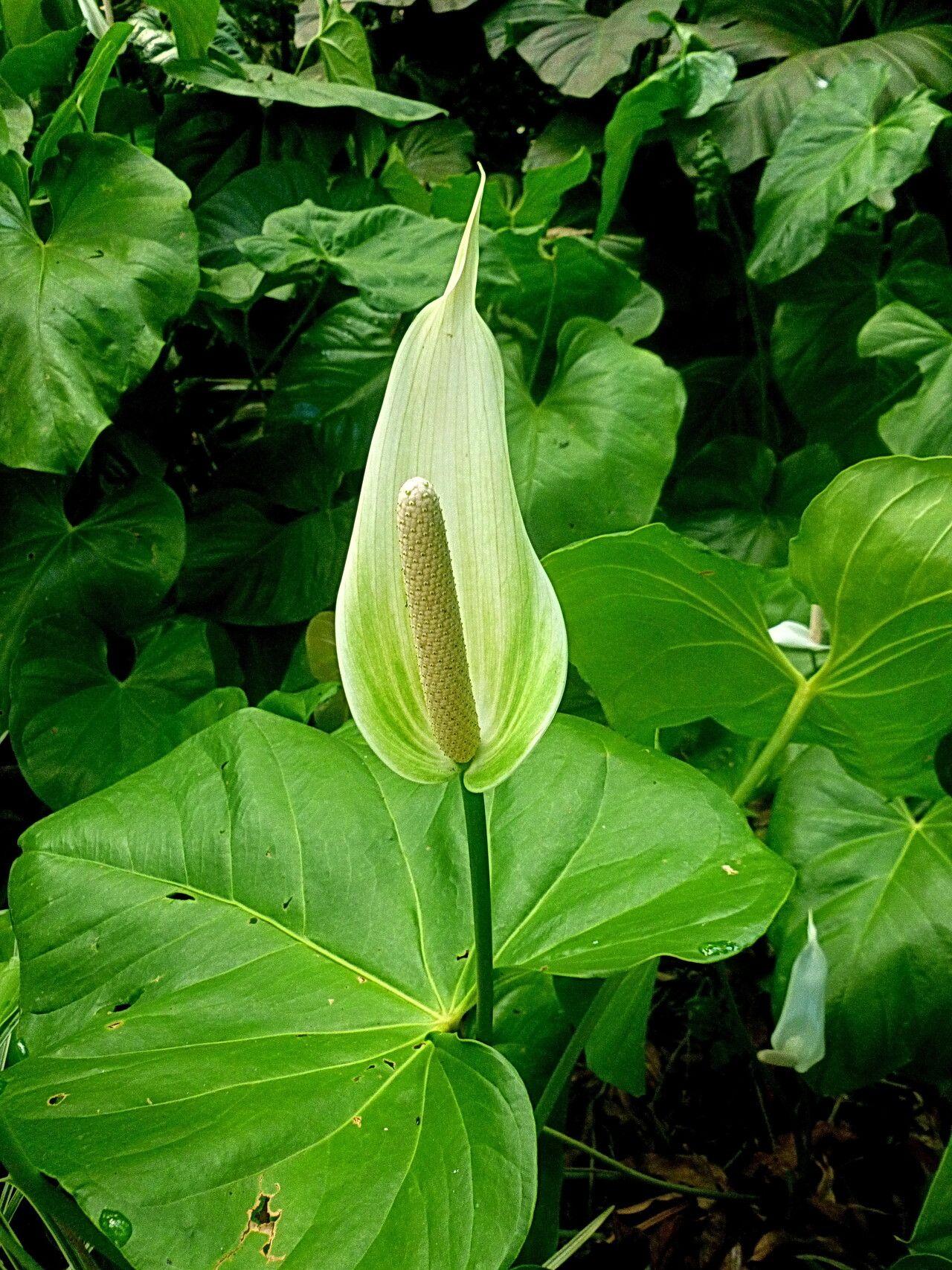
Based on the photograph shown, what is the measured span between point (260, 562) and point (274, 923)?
621mm

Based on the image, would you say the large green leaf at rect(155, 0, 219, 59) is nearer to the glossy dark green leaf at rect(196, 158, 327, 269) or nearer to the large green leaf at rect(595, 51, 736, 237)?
the glossy dark green leaf at rect(196, 158, 327, 269)

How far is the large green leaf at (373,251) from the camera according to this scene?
89 cm

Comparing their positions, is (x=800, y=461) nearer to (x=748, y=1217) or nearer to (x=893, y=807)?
(x=893, y=807)

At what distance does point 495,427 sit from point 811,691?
35 centimetres

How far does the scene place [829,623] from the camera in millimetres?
598

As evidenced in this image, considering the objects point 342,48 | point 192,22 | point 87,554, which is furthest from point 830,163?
point 87,554

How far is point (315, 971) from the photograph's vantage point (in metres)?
0.49

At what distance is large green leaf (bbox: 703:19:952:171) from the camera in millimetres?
1314

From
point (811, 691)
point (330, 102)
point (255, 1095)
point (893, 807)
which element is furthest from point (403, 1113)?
point (330, 102)

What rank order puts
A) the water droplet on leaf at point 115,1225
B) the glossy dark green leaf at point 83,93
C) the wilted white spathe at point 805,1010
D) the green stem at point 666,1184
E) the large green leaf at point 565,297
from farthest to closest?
the large green leaf at point 565,297
the glossy dark green leaf at point 83,93
the green stem at point 666,1184
the wilted white spathe at point 805,1010
the water droplet on leaf at point 115,1225

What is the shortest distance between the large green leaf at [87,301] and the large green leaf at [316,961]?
35cm

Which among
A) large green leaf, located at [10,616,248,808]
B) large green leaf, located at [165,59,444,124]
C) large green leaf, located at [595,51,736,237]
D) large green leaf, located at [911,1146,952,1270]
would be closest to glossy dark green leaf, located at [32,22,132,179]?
large green leaf, located at [165,59,444,124]

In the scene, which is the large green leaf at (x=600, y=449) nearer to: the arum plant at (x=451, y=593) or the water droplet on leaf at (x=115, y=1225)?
the arum plant at (x=451, y=593)

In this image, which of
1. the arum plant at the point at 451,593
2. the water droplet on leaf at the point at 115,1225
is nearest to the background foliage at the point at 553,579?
the water droplet on leaf at the point at 115,1225
